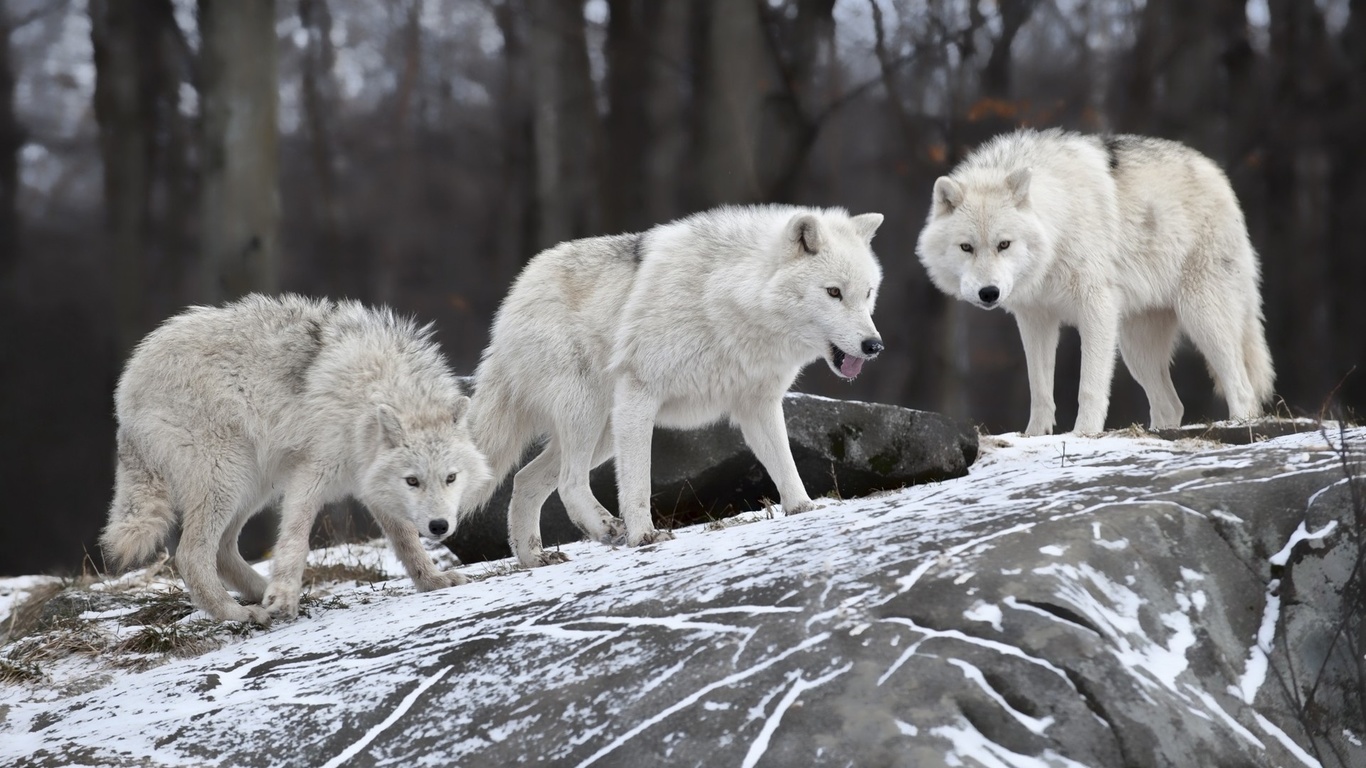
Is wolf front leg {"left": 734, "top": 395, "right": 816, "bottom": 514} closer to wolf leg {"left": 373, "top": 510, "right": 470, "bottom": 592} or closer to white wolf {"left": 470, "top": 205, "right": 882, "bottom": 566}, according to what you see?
white wolf {"left": 470, "top": 205, "right": 882, "bottom": 566}

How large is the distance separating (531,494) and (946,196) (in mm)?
3429

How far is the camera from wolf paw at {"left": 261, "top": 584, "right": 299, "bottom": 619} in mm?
5738

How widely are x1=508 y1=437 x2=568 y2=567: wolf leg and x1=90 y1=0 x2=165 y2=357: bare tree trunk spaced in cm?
918

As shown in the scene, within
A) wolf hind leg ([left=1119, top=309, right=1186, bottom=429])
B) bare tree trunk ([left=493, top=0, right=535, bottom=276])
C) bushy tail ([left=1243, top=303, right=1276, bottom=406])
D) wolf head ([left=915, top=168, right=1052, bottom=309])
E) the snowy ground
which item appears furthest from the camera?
bare tree trunk ([left=493, top=0, right=535, bottom=276])

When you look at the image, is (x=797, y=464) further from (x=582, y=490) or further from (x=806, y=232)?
(x=806, y=232)

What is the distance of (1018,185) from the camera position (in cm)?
778

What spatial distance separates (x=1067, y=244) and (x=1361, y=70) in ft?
38.4

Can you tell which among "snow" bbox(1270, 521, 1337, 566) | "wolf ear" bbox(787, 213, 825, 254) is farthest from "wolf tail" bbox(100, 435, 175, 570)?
"snow" bbox(1270, 521, 1337, 566)

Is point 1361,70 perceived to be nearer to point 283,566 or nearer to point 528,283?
point 528,283

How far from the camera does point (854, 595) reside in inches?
163

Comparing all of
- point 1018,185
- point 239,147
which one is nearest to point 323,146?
point 239,147

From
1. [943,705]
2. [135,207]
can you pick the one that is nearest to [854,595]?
[943,705]

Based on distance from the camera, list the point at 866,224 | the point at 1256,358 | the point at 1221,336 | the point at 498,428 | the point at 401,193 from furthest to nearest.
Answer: the point at 401,193 → the point at 1256,358 → the point at 1221,336 → the point at 498,428 → the point at 866,224

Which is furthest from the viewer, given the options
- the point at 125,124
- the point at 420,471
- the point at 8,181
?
the point at 8,181
